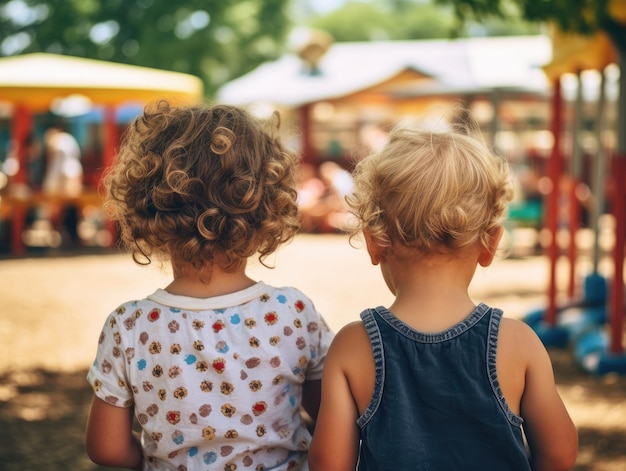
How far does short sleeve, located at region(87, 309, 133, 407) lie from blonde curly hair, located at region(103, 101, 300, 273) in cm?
20

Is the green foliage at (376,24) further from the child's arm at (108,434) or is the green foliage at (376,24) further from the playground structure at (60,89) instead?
the child's arm at (108,434)

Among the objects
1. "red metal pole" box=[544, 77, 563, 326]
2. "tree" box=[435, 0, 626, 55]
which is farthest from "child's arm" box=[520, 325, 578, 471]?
"red metal pole" box=[544, 77, 563, 326]

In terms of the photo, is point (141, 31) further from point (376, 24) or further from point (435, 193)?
point (376, 24)

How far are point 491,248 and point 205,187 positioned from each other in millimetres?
624

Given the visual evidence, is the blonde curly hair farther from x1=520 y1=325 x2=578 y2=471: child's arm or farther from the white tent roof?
the white tent roof

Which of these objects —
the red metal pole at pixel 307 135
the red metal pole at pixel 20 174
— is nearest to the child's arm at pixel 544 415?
the red metal pole at pixel 20 174

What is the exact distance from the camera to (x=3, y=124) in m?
21.8

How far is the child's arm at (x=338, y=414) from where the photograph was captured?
6.01 feet

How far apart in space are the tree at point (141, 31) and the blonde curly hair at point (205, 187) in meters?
28.7

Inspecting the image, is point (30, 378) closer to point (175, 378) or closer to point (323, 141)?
point (175, 378)

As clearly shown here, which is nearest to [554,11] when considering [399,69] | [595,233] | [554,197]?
[554,197]

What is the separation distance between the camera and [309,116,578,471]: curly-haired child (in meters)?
1.79

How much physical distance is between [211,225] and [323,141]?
730 inches

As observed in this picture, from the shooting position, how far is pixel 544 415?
1811 millimetres
